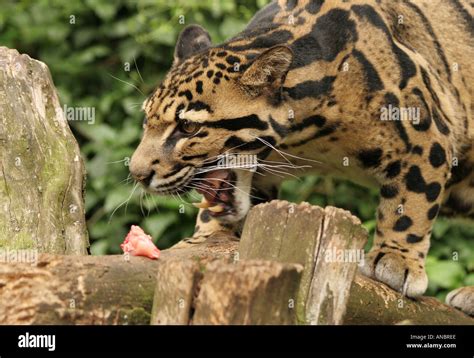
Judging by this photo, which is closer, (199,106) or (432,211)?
(199,106)

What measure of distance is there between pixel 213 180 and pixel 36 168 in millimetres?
1091

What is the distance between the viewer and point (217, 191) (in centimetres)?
613

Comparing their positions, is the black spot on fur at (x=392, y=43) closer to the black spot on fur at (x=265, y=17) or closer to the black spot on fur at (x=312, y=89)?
the black spot on fur at (x=312, y=89)

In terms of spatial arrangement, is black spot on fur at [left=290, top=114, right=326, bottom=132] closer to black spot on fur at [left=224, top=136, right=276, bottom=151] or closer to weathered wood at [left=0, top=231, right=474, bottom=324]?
black spot on fur at [left=224, top=136, right=276, bottom=151]

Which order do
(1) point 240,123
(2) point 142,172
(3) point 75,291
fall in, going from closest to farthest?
(3) point 75,291 < (2) point 142,172 < (1) point 240,123

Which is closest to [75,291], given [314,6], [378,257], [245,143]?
[245,143]

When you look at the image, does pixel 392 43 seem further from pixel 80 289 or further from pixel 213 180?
pixel 80 289

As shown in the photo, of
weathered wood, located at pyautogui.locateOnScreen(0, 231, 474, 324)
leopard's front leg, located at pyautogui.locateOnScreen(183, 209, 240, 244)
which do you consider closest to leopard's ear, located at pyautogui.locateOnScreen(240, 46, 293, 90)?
leopard's front leg, located at pyautogui.locateOnScreen(183, 209, 240, 244)

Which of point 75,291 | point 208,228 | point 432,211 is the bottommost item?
point 208,228

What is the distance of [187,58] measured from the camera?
6.15 m
